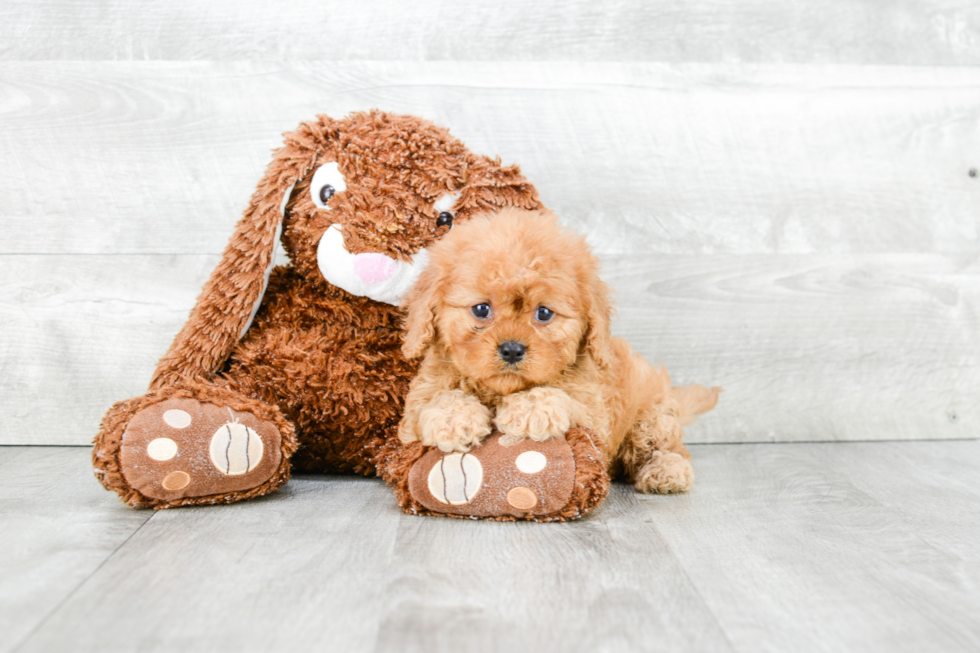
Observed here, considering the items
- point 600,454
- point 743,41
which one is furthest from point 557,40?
point 600,454

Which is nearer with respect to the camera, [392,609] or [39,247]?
[392,609]

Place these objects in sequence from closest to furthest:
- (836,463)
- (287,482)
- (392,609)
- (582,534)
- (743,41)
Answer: (392,609) < (582,534) < (287,482) < (836,463) < (743,41)

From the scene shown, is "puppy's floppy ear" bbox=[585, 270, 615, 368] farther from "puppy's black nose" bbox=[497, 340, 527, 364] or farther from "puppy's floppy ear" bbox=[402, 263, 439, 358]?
"puppy's floppy ear" bbox=[402, 263, 439, 358]

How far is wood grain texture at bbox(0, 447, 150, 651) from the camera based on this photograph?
86cm

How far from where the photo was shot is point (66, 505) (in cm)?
122

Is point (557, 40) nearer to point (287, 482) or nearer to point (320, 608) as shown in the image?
point (287, 482)

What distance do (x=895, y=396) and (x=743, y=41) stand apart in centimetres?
88

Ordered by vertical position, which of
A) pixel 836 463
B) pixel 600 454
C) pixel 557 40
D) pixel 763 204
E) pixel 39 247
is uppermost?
pixel 557 40

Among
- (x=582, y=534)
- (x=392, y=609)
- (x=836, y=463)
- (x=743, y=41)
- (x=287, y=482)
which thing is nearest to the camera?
(x=392, y=609)

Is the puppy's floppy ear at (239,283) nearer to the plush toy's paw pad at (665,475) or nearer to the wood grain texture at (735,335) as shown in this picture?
the wood grain texture at (735,335)

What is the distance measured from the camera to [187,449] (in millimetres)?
1155

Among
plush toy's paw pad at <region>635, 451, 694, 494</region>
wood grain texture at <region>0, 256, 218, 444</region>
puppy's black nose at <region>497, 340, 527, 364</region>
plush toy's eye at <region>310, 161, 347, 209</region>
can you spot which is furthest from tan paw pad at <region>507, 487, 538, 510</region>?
wood grain texture at <region>0, 256, 218, 444</region>

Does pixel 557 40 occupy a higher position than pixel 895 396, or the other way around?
pixel 557 40

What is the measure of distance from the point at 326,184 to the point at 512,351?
1.50 ft
